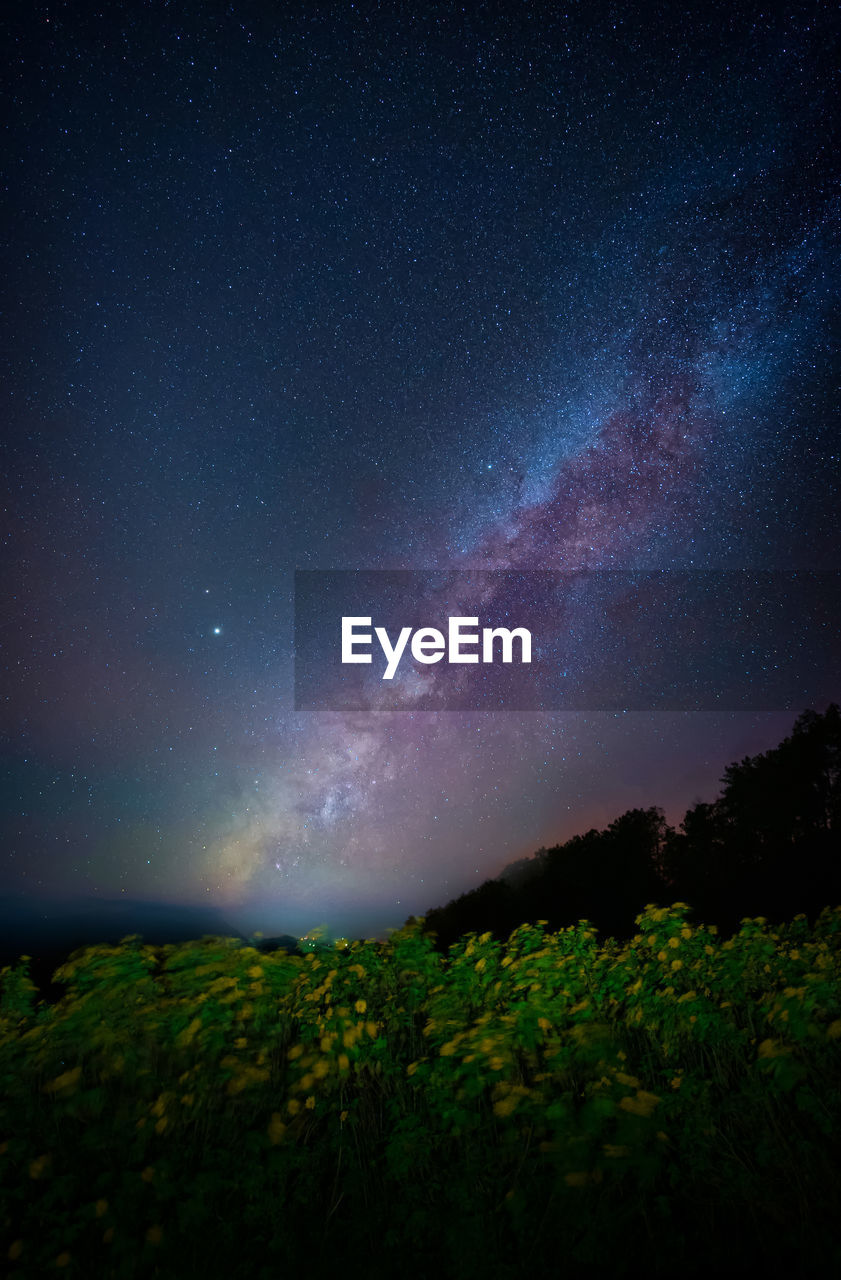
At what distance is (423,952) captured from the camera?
545 centimetres

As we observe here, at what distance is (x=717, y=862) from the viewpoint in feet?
76.0

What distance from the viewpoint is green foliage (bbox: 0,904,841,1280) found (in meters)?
3.46

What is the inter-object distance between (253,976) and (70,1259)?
1.54 m

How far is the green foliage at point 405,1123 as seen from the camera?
3461mm

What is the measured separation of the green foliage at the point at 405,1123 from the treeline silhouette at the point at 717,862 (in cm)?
1646

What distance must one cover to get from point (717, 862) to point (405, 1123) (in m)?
22.0

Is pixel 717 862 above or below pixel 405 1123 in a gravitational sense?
below

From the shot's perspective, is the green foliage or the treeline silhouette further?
the treeline silhouette

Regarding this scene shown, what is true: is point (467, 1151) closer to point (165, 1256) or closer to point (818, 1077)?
point (165, 1256)

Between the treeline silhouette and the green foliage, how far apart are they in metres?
16.5

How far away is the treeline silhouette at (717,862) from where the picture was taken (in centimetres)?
2045

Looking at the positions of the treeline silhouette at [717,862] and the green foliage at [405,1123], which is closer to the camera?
the green foliage at [405,1123]

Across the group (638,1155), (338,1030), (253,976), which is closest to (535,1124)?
(638,1155)

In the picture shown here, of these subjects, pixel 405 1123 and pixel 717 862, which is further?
pixel 717 862
